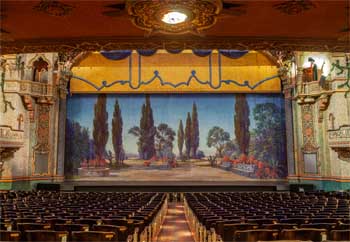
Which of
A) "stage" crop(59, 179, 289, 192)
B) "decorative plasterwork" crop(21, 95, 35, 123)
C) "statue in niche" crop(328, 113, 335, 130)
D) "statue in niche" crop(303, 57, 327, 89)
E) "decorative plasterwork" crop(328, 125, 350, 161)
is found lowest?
"stage" crop(59, 179, 289, 192)

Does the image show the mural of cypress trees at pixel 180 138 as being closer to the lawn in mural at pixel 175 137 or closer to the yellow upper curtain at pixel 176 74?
the lawn in mural at pixel 175 137

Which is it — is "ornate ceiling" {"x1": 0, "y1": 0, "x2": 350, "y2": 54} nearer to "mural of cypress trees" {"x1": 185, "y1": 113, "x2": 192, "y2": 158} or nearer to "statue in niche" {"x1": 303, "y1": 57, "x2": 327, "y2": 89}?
"statue in niche" {"x1": 303, "y1": 57, "x2": 327, "y2": 89}

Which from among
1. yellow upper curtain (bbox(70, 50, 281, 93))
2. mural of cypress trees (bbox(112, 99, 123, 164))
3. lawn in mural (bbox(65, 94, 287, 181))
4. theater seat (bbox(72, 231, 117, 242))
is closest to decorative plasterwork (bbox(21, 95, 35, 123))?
lawn in mural (bbox(65, 94, 287, 181))

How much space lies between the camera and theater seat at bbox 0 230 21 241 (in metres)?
5.56

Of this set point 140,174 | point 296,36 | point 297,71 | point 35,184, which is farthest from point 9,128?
point 297,71

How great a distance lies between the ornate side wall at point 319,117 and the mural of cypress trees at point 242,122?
363cm

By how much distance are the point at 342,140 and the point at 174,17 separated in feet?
45.7

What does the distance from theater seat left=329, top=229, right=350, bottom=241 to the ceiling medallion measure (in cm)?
466

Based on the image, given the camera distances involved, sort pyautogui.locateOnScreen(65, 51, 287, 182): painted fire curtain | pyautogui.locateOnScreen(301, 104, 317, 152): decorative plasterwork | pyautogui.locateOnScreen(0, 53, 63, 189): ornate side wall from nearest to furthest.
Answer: pyautogui.locateOnScreen(0, 53, 63, 189): ornate side wall
pyautogui.locateOnScreen(301, 104, 317, 152): decorative plasterwork
pyautogui.locateOnScreen(65, 51, 287, 182): painted fire curtain

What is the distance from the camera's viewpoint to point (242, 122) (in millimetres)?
26312

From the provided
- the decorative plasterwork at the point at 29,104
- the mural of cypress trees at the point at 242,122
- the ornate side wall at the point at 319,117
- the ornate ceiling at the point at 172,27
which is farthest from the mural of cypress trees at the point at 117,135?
the ornate ceiling at the point at 172,27

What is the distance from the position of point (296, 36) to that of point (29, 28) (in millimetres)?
6556

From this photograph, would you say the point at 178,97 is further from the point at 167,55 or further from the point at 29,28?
the point at 29,28

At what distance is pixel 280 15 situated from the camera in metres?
6.92
